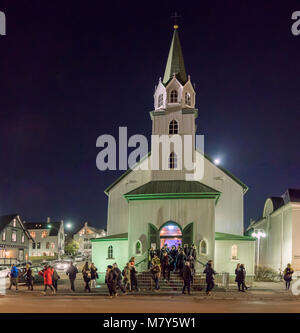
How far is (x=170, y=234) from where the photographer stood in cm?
2797

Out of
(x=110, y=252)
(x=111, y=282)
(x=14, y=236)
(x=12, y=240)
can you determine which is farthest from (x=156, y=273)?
(x=14, y=236)

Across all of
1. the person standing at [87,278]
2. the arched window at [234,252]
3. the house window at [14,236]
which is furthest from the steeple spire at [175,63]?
the house window at [14,236]

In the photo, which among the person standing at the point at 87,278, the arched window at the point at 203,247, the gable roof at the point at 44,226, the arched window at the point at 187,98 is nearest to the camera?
the person standing at the point at 87,278

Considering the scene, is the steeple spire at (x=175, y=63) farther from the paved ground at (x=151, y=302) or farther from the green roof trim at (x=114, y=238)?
the paved ground at (x=151, y=302)

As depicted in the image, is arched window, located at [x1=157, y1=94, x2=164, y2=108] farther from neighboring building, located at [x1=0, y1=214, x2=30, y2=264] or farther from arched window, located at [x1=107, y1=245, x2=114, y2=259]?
neighboring building, located at [x1=0, y1=214, x2=30, y2=264]

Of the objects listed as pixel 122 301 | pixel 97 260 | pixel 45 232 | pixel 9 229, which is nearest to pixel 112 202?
pixel 97 260

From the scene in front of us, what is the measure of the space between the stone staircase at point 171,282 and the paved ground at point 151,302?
1137 mm

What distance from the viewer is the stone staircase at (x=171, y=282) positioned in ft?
74.0

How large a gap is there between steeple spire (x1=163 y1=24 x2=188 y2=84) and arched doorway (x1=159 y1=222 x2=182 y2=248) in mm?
10924

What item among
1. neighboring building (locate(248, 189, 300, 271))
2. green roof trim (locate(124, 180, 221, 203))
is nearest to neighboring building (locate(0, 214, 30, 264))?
neighboring building (locate(248, 189, 300, 271))

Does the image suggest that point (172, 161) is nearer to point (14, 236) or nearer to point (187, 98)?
point (187, 98)
